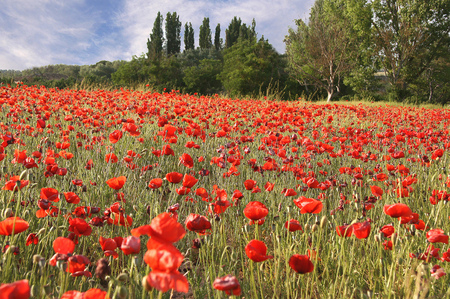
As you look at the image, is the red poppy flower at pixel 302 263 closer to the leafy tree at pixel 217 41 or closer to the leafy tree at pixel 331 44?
the leafy tree at pixel 331 44

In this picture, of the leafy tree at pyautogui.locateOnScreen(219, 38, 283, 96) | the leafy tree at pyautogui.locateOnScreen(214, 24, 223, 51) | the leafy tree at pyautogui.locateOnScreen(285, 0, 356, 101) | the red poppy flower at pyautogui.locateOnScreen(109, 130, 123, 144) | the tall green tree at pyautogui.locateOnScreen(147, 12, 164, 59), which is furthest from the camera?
the leafy tree at pyautogui.locateOnScreen(214, 24, 223, 51)

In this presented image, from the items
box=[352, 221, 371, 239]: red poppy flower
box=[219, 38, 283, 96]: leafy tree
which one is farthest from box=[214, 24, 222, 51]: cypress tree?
box=[352, 221, 371, 239]: red poppy flower

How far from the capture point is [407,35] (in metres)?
22.8

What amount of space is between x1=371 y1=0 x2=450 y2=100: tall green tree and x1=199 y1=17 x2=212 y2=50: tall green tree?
39.7 m

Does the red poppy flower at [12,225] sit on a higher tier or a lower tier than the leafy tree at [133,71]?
lower

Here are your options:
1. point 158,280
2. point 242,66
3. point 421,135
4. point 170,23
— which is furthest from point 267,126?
point 170,23

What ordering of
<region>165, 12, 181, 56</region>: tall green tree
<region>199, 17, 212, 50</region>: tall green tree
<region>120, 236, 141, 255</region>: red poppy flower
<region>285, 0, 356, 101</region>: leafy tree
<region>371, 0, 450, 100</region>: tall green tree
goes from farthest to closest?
<region>199, 17, 212, 50</region>: tall green tree < <region>165, 12, 181, 56</region>: tall green tree < <region>285, 0, 356, 101</region>: leafy tree < <region>371, 0, 450, 100</region>: tall green tree < <region>120, 236, 141, 255</region>: red poppy flower

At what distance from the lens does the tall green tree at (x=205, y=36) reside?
59438mm

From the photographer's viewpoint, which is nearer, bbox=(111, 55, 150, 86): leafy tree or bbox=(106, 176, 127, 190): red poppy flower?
bbox=(106, 176, 127, 190): red poppy flower

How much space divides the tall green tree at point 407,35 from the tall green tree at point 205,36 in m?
39.7

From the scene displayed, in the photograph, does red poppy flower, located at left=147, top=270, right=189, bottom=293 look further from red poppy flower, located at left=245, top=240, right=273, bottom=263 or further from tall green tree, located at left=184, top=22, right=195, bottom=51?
tall green tree, located at left=184, top=22, right=195, bottom=51

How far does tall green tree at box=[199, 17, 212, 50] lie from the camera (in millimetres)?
59438

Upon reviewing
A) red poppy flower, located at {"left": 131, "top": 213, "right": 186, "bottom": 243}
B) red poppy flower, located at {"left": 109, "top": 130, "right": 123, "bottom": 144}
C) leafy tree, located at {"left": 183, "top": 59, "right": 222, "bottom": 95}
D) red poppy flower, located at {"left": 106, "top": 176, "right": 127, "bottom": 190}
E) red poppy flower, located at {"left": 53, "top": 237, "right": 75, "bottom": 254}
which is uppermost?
leafy tree, located at {"left": 183, "top": 59, "right": 222, "bottom": 95}

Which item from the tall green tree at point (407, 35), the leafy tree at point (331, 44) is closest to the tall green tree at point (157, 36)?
the leafy tree at point (331, 44)
